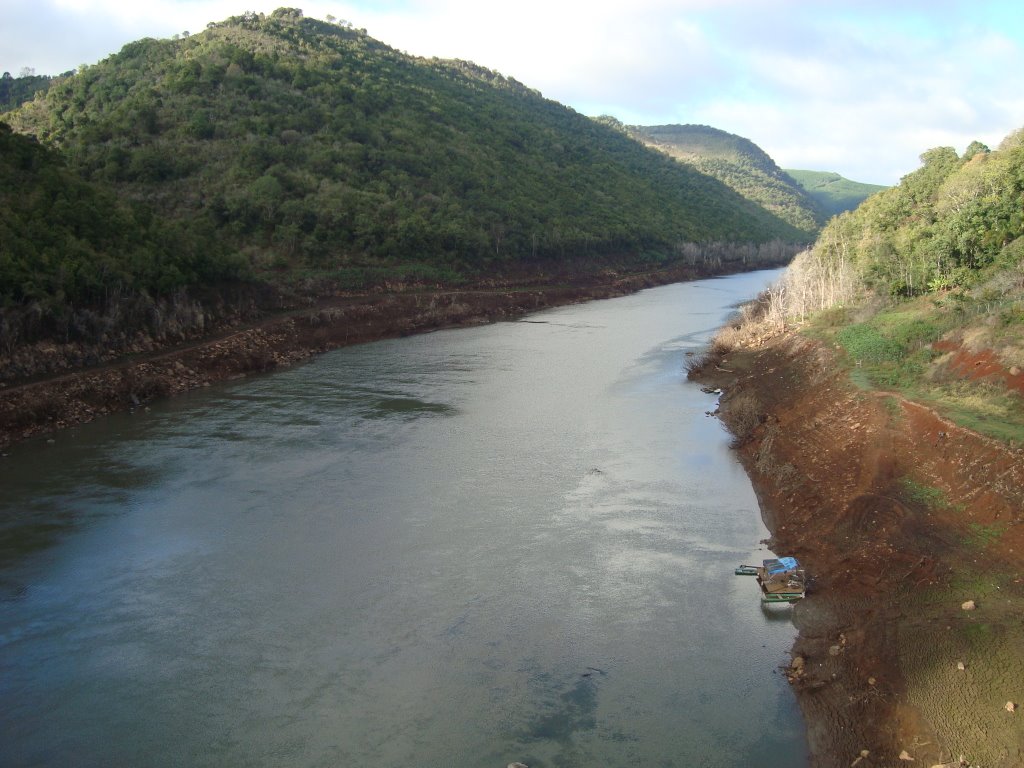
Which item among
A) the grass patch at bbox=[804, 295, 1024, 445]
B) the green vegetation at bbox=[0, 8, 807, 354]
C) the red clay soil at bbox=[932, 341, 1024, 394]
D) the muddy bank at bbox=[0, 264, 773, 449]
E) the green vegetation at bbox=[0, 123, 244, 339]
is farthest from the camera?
the green vegetation at bbox=[0, 8, 807, 354]

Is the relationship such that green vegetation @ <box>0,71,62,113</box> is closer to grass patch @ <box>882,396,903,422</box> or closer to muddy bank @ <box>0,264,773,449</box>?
muddy bank @ <box>0,264,773,449</box>

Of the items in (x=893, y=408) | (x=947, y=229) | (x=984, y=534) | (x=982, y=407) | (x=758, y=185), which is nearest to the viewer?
(x=984, y=534)

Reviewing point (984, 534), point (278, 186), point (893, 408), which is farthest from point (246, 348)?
point (984, 534)

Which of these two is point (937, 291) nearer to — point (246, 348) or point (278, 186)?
point (246, 348)

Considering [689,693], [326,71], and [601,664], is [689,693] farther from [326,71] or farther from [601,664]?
[326,71]

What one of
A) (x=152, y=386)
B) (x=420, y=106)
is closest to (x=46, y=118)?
(x=420, y=106)

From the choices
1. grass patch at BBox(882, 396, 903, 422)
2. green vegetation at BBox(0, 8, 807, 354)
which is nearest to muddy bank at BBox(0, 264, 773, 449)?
green vegetation at BBox(0, 8, 807, 354)
